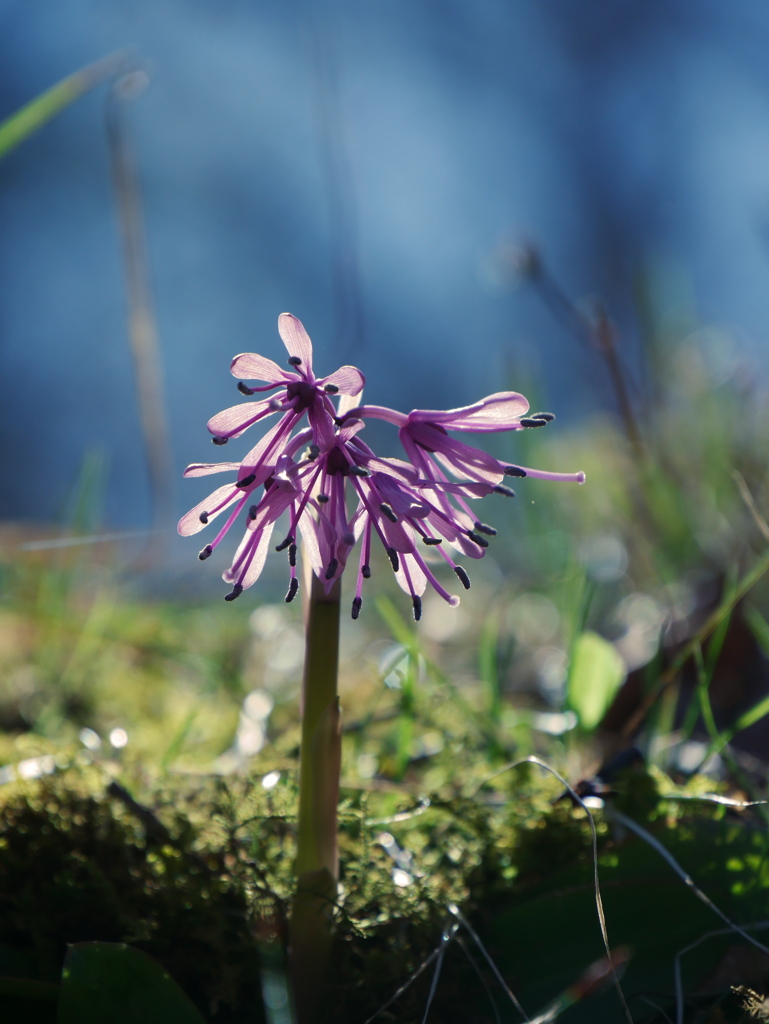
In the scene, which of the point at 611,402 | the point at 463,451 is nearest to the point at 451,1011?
the point at 463,451

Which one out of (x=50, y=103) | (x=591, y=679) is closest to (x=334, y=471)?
(x=591, y=679)

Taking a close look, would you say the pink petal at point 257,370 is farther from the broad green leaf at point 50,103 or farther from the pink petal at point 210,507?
the broad green leaf at point 50,103

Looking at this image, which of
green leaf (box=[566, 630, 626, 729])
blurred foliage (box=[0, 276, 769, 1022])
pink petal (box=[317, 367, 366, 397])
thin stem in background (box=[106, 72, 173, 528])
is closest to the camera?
pink petal (box=[317, 367, 366, 397])

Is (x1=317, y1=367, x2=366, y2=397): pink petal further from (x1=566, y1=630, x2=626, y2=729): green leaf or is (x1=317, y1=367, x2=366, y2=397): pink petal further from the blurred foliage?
(x1=566, y1=630, x2=626, y2=729): green leaf

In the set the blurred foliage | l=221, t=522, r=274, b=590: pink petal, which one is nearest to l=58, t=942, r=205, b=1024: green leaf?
the blurred foliage

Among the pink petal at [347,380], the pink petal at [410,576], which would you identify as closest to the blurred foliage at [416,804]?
the pink petal at [410,576]

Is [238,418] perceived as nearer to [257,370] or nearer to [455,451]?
[257,370]

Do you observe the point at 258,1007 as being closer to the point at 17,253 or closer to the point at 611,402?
the point at 611,402
